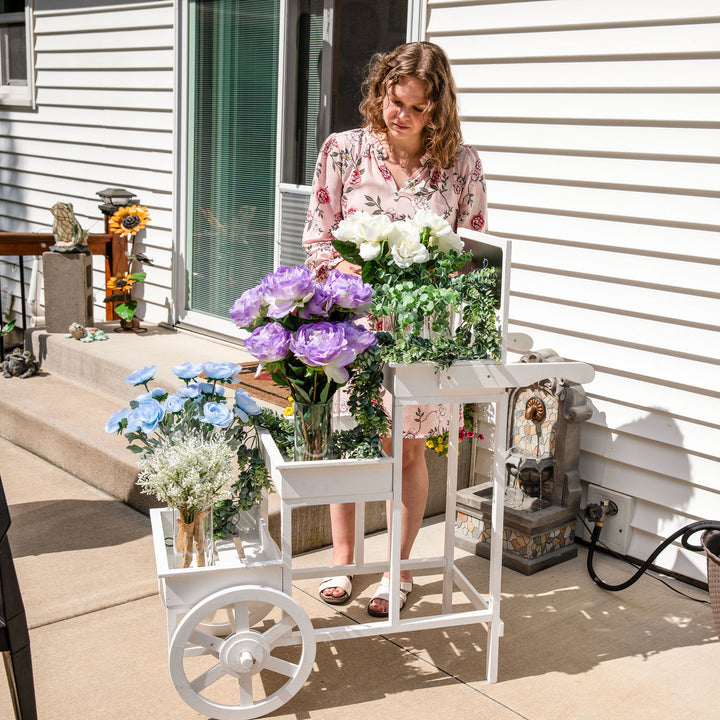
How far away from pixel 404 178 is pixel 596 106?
90 centimetres

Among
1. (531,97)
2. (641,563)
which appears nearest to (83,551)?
(641,563)

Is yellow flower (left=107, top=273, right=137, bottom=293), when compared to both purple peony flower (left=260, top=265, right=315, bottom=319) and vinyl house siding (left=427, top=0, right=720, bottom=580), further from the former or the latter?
purple peony flower (left=260, top=265, right=315, bottom=319)

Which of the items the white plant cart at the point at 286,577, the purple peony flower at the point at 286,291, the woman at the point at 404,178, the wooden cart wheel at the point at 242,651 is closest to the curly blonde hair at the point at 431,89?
the woman at the point at 404,178

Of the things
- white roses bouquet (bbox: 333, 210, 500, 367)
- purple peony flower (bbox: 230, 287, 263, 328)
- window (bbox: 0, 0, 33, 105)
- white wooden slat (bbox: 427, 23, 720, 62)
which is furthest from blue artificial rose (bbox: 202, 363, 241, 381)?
window (bbox: 0, 0, 33, 105)

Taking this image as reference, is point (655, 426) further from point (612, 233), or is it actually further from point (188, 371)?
point (188, 371)

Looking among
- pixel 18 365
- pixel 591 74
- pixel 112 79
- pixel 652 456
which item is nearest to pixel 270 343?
pixel 652 456

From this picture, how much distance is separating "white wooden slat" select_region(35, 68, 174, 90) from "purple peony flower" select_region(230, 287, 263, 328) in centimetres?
357

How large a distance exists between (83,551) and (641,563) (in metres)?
2.09

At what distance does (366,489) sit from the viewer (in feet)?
7.44

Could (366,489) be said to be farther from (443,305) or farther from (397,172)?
(397,172)

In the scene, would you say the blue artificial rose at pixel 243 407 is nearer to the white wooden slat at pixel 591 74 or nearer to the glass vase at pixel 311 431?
the glass vase at pixel 311 431

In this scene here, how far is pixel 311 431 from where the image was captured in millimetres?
2250

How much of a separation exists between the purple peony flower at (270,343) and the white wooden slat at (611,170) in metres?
1.61

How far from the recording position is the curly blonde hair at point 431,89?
2.62 metres
